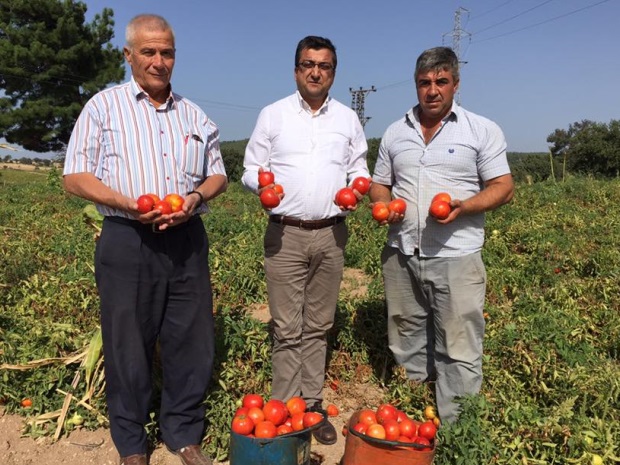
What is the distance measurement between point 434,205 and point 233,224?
6.15 meters

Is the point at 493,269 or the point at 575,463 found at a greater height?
the point at 493,269

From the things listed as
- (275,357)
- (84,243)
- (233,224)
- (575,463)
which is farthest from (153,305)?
(233,224)

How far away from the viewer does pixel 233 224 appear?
29.5ft

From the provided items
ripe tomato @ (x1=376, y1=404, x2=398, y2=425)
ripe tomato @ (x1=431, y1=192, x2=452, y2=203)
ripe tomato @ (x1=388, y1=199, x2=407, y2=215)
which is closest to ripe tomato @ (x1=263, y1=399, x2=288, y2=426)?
ripe tomato @ (x1=376, y1=404, x2=398, y2=425)

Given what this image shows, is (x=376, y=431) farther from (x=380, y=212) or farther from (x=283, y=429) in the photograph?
(x=380, y=212)

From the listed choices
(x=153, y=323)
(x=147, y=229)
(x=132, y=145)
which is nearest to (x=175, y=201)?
(x=147, y=229)

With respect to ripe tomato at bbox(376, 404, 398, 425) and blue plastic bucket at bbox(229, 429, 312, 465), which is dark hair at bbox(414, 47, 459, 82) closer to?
ripe tomato at bbox(376, 404, 398, 425)

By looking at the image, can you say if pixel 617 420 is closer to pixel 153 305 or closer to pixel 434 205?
pixel 434 205

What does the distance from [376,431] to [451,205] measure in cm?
139

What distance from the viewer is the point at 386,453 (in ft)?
9.06

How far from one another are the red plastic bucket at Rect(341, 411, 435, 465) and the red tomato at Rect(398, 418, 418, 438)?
0.34 feet

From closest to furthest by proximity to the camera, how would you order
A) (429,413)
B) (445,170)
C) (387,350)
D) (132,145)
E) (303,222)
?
(132,145) < (445,170) < (303,222) < (429,413) < (387,350)

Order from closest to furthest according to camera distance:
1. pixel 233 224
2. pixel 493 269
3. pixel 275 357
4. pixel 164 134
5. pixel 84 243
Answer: pixel 164 134, pixel 275 357, pixel 493 269, pixel 84 243, pixel 233 224

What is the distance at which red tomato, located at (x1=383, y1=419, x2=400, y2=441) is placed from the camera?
281 cm
